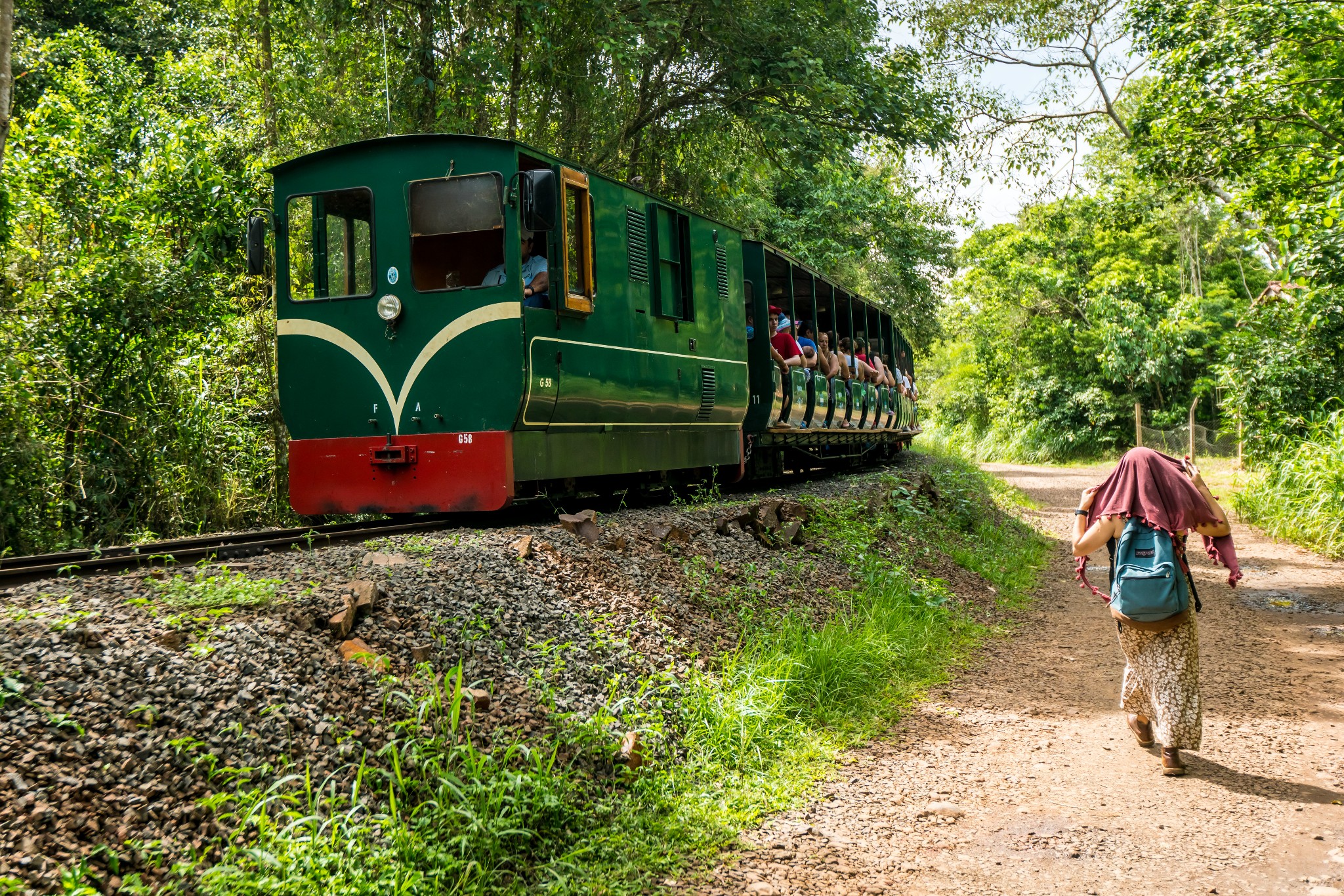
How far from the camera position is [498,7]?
A: 1269cm

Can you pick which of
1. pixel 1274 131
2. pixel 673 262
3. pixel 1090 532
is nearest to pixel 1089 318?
pixel 1274 131

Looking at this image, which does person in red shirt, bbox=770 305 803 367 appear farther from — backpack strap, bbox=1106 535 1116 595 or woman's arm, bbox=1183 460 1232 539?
woman's arm, bbox=1183 460 1232 539

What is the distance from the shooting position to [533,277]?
321 inches

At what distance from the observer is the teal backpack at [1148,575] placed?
5.07 metres

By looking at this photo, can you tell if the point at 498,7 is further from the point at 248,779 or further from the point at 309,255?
the point at 248,779

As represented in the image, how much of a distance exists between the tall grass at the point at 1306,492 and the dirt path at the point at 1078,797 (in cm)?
602

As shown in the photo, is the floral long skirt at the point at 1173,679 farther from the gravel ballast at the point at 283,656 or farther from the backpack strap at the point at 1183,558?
the gravel ballast at the point at 283,656

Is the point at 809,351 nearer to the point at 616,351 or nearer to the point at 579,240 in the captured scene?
the point at 616,351

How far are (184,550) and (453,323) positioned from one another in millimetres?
2546

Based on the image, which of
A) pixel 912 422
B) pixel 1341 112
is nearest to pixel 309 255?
pixel 1341 112

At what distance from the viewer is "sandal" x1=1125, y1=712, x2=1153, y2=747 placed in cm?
551

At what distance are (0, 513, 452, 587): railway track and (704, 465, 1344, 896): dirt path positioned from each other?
12.4 feet

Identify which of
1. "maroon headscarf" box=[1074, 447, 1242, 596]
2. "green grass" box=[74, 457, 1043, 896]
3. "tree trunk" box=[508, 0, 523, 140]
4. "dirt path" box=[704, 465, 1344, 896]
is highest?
"tree trunk" box=[508, 0, 523, 140]

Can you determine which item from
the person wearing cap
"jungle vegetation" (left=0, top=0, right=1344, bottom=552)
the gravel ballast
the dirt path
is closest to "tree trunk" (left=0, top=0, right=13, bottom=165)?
"jungle vegetation" (left=0, top=0, right=1344, bottom=552)
